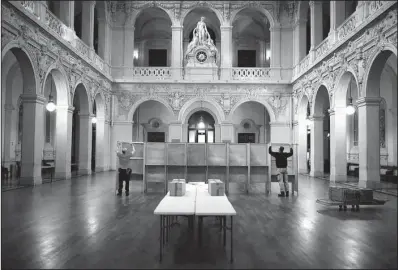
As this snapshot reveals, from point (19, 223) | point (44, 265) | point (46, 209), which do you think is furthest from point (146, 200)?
point (44, 265)

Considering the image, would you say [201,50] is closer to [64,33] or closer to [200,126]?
[200,126]

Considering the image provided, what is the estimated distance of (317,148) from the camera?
15867mm

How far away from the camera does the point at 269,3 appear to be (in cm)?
2027

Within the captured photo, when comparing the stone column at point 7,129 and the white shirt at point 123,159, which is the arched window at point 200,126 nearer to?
the stone column at point 7,129

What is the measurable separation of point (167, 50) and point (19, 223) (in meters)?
20.3

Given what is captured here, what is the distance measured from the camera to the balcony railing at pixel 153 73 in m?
20.2

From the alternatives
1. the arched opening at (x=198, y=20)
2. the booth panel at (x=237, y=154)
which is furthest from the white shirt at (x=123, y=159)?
the arched opening at (x=198, y=20)

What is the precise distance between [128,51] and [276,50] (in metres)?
9.20

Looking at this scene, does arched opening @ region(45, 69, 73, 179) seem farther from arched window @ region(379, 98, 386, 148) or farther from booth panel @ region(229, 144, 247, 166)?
arched window @ region(379, 98, 386, 148)

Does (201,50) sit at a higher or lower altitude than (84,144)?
higher

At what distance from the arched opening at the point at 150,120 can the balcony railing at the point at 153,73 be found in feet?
11.9

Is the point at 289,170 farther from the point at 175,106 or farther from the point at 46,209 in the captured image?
the point at 175,106

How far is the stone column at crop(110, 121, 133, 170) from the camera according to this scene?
20.1 metres

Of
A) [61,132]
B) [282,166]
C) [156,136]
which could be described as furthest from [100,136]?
[282,166]
